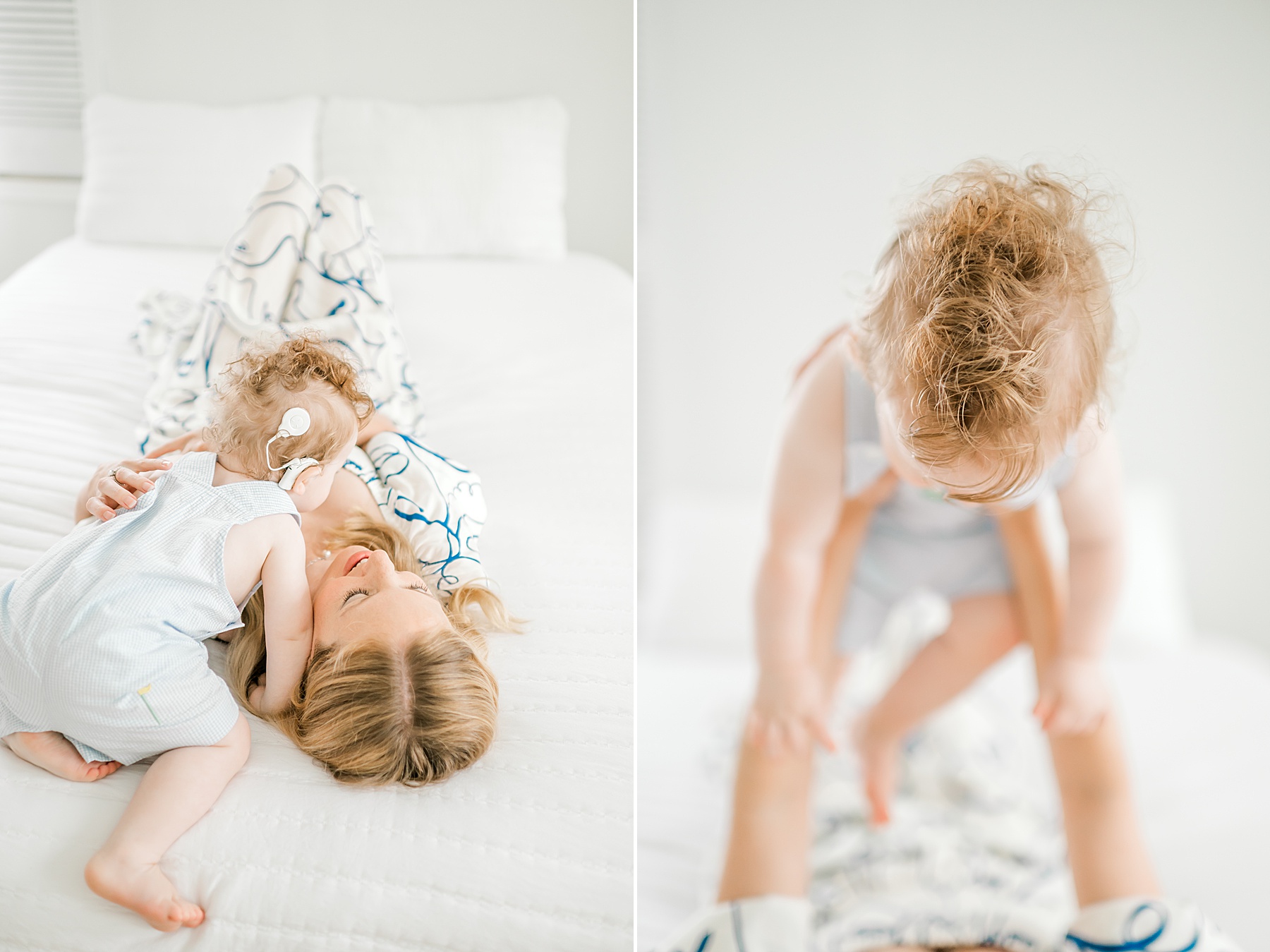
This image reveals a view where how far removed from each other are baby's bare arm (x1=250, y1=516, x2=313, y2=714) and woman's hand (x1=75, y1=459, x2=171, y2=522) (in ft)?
0.40

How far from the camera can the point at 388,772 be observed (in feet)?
1.60

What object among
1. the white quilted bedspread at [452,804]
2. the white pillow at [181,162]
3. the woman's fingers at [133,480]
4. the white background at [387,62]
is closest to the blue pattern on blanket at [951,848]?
the white quilted bedspread at [452,804]

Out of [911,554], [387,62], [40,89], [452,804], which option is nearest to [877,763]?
[911,554]

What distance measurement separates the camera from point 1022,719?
1161mm

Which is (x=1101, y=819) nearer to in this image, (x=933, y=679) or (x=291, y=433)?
(x=933, y=679)

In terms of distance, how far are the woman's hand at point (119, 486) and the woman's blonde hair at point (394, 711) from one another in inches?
7.1

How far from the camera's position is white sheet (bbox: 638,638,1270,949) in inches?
34.0

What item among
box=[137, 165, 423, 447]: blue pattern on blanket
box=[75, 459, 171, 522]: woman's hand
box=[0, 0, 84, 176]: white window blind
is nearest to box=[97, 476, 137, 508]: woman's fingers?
box=[75, 459, 171, 522]: woman's hand

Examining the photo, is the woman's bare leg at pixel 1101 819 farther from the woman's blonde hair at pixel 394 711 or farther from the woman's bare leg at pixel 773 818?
the woman's blonde hair at pixel 394 711

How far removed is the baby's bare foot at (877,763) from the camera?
2.95 feet

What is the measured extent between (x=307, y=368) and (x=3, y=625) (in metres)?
0.23

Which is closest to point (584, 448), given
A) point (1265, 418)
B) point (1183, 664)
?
point (1183, 664)

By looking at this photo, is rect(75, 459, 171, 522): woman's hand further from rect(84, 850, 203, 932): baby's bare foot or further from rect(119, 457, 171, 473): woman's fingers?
rect(84, 850, 203, 932): baby's bare foot

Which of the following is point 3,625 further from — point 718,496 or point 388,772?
point 718,496
